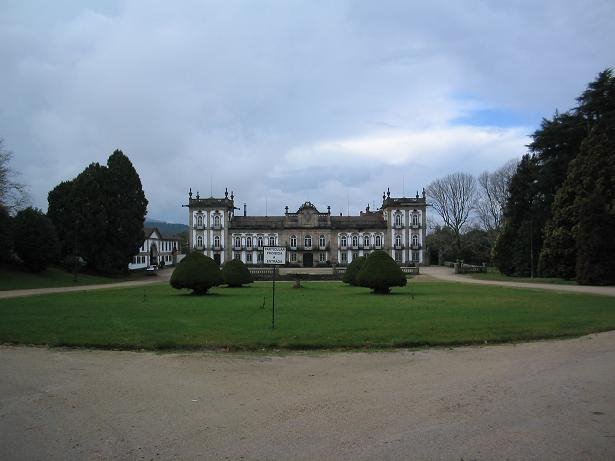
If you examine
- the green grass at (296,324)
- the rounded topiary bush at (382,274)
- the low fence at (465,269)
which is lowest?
the green grass at (296,324)

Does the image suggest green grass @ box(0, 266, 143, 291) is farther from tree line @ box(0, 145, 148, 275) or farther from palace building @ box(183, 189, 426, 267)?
palace building @ box(183, 189, 426, 267)

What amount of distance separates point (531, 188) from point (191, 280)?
122ft

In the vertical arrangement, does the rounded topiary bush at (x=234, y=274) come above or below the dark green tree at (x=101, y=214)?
below

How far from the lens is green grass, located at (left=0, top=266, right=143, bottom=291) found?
119ft

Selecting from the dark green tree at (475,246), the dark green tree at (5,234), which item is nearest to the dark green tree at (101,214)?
the dark green tree at (5,234)

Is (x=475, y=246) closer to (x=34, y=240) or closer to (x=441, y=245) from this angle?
(x=441, y=245)

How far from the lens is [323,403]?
6.38 m

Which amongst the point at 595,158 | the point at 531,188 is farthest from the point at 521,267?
the point at 595,158

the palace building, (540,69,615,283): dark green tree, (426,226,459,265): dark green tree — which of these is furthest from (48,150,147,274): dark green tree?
(426,226,459,265): dark green tree

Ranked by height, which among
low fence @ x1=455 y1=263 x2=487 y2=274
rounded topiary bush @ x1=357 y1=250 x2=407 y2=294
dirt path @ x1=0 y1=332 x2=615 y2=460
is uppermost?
rounded topiary bush @ x1=357 y1=250 x2=407 y2=294

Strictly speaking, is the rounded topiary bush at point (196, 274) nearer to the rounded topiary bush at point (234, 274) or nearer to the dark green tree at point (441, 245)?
the rounded topiary bush at point (234, 274)

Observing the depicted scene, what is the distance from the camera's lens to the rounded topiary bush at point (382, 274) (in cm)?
2544

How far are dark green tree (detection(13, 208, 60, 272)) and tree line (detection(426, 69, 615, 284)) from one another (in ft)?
133

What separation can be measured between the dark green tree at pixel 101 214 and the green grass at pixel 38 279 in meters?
4.10
